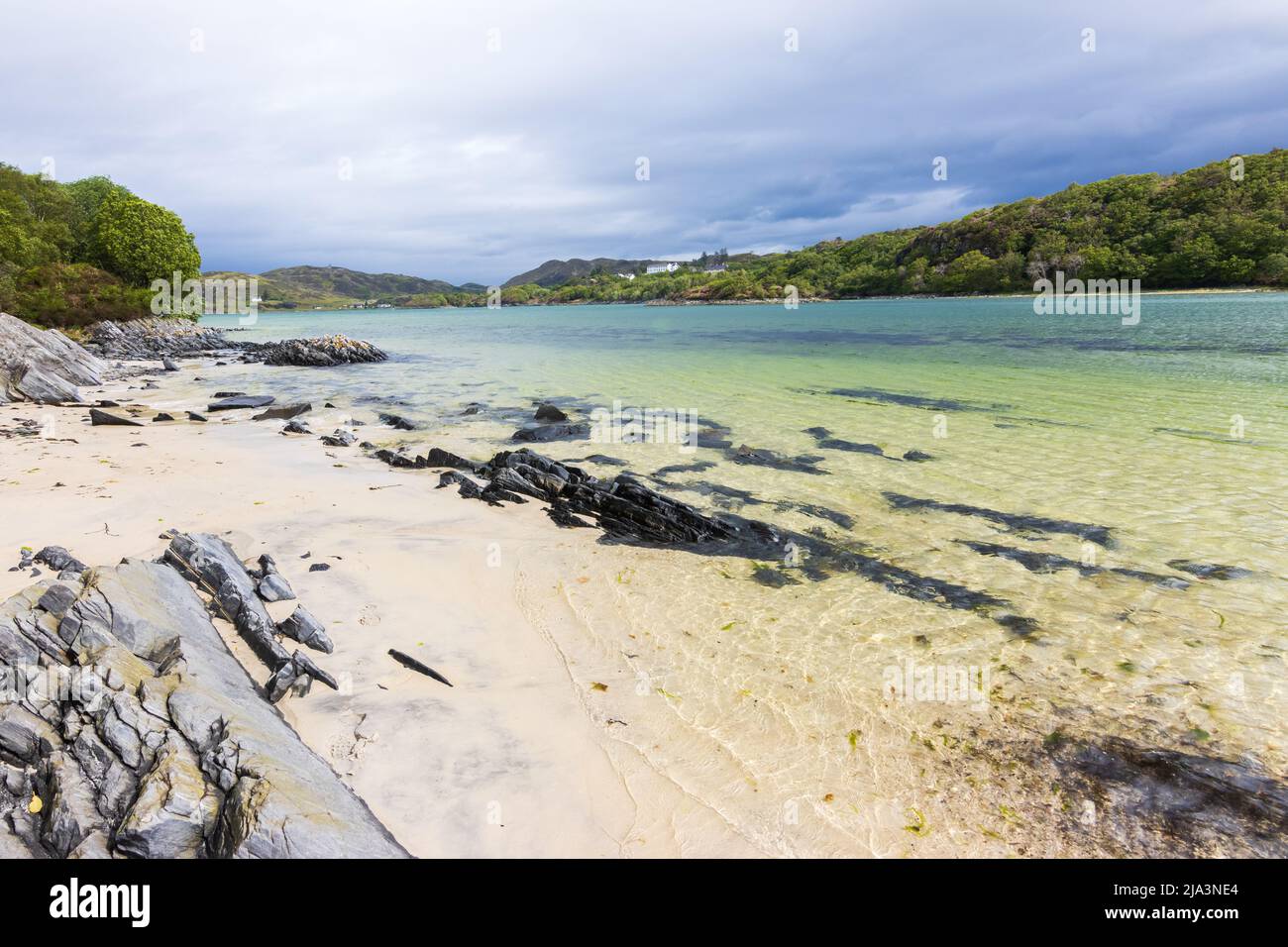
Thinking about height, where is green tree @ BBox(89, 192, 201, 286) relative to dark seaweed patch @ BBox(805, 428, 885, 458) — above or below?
above

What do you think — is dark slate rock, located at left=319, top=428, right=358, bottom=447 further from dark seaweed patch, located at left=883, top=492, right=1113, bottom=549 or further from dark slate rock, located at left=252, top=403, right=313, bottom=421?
dark seaweed patch, located at left=883, top=492, right=1113, bottom=549

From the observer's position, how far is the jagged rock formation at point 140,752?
3.94 m

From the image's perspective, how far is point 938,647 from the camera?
873cm

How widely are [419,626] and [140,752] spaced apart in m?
4.11

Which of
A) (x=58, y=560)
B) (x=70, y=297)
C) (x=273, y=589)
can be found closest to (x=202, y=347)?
(x=70, y=297)

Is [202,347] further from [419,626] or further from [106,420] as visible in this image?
[419,626]

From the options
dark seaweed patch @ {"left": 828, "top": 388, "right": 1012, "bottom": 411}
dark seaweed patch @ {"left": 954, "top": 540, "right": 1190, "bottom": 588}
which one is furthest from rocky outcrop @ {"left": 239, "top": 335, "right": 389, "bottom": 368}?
dark seaweed patch @ {"left": 954, "top": 540, "right": 1190, "bottom": 588}

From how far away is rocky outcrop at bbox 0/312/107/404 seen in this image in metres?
25.9

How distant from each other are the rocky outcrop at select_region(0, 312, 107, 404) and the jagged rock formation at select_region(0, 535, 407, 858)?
96.8 feet

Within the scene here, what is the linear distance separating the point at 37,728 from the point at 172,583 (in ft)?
10.5

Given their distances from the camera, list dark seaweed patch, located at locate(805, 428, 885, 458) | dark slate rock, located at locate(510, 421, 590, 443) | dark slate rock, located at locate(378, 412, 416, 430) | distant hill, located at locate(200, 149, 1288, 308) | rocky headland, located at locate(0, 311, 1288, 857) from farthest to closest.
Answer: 1. distant hill, located at locate(200, 149, 1288, 308)
2. dark slate rock, located at locate(378, 412, 416, 430)
3. dark slate rock, located at locate(510, 421, 590, 443)
4. dark seaweed patch, located at locate(805, 428, 885, 458)
5. rocky headland, located at locate(0, 311, 1288, 857)

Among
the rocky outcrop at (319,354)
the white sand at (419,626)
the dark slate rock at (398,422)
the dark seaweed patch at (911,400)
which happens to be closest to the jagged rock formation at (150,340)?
the rocky outcrop at (319,354)

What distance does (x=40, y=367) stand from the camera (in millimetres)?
28156

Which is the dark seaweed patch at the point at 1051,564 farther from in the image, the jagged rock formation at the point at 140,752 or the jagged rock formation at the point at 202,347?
the jagged rock formation at the point at 202,347
